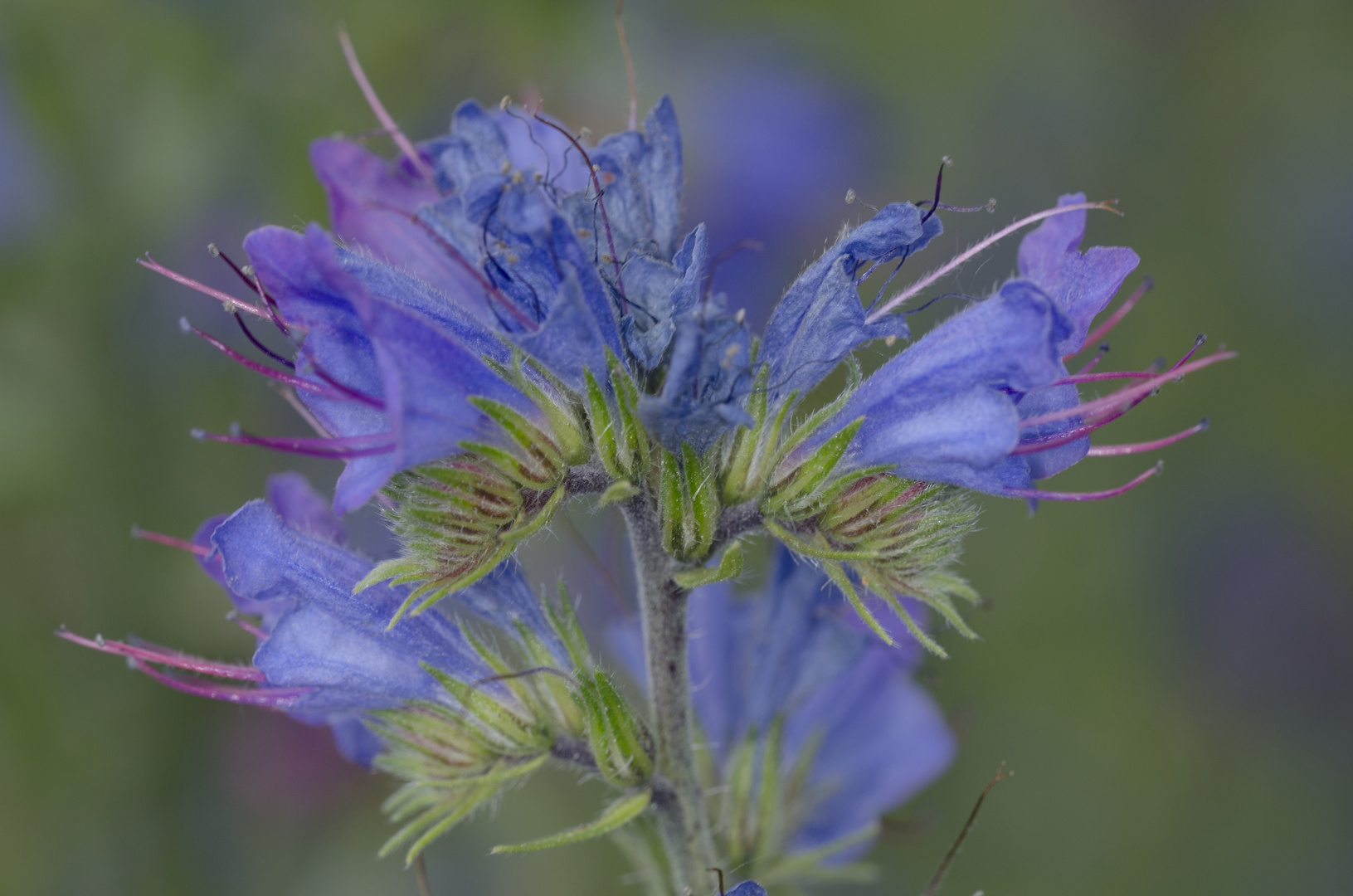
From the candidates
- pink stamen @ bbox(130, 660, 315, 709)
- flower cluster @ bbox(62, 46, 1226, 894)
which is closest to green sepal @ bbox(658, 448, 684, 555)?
flower cluster @ bbox(62, 46, 1226, 894)

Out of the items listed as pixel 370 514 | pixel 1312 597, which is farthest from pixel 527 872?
pixel 1312 597

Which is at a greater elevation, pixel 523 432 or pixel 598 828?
pixel 523 432

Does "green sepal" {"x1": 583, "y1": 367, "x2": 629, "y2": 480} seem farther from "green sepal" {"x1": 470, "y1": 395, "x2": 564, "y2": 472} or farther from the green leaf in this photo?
the green leaf

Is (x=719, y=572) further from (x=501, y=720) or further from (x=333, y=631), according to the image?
(x=333, y=631)

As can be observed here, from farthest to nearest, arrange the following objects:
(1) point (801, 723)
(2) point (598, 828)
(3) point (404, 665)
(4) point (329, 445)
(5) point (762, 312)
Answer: (5) point (762, 312) < (1) point (801, 723) < (3) point (404, 665) < (2) point (598, 828) < (4) point (329, 445)

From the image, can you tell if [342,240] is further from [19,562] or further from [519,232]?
[19,562]

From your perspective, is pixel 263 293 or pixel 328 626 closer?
pixel 263 293

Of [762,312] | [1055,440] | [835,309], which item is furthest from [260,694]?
[762,312]
